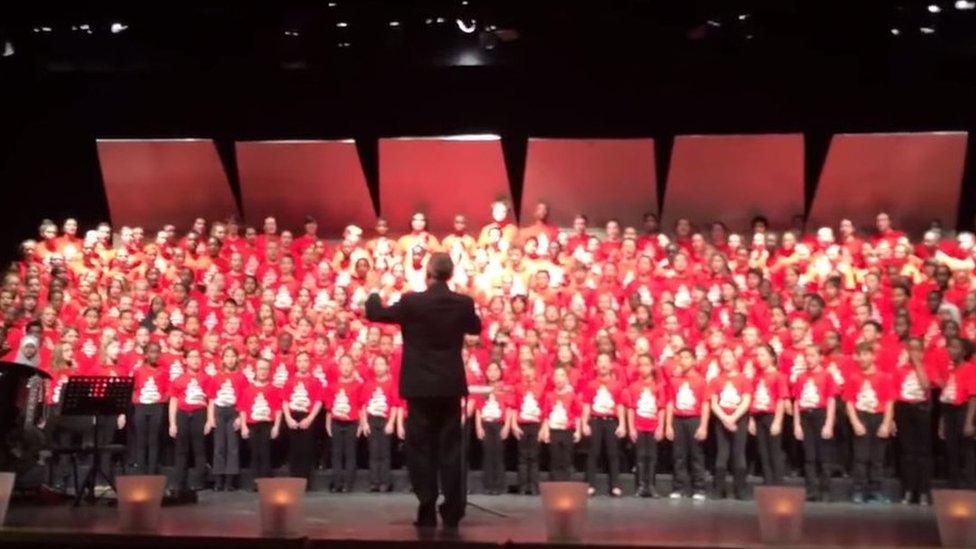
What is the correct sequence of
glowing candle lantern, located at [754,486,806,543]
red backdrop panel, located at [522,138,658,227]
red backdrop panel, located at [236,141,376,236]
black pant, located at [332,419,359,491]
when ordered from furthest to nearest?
red backdrop panel, located at [236,141,376,236] → red backdrop panel, located at [522,138,658,227] → black pant, located at [332,419,359,491] → glowing candle lantern, located at [754,486,806,543]

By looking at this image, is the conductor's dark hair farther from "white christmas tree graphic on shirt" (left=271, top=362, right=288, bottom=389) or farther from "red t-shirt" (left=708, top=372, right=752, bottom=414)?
"white christmas tree graphic on shirt" (left=271, top=362, right=288, bottom=389)

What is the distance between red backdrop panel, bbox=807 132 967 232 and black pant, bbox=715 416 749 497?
12.8 feet

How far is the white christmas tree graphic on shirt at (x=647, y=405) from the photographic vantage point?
30.7 feet

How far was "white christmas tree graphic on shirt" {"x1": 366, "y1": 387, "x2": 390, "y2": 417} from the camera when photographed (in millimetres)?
9664

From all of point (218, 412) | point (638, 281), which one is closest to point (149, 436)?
point (218, 412)

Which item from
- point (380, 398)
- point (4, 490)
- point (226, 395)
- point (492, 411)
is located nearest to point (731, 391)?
point (492, 411)

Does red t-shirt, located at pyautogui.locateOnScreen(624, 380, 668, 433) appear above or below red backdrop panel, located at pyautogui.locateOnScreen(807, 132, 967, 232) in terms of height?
below

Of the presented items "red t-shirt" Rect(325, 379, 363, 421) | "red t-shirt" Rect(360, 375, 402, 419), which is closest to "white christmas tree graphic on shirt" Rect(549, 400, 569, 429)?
"red t-shirt" Rect(360, 375, 402, 419)

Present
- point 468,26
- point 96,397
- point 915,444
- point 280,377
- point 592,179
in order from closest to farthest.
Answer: point 96,397, point 915,444, point 280,377, point 468,26, point 592,179

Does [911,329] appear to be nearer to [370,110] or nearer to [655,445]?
[655,445]

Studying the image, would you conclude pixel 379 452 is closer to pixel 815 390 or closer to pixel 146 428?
pixel 146 428

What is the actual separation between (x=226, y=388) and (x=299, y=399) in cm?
65

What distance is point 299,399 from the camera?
386 inches

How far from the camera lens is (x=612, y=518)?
7.08 meters
